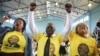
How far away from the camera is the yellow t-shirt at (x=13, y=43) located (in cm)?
315

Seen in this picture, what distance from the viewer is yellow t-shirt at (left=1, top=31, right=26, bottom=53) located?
10.3 feet

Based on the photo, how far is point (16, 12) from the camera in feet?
74.1

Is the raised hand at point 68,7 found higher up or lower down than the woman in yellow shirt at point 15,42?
higher up

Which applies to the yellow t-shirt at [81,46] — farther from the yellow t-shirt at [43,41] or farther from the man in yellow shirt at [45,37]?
the yellow t-shirt at [43,41]

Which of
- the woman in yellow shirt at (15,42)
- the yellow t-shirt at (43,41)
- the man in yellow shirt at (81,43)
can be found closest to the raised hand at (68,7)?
the man in yellow shirt at (81,43)

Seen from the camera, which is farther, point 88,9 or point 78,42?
point 88,9

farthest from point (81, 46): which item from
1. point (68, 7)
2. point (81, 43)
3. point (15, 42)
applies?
point (15, 42)

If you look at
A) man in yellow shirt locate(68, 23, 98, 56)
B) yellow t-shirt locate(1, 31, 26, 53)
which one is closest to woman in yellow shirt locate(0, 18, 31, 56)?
yellow t-shirt locate(1, 31, 26, 53)

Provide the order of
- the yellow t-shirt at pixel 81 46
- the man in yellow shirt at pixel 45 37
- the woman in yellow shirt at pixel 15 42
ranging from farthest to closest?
the man in yellow shirt at pixel 45 37
the woman in yellow shirt at pixel 15 42
the yellow t-shirt at pixel 81 46

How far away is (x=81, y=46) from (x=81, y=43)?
4 cm

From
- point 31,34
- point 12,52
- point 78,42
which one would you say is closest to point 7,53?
point 12,52

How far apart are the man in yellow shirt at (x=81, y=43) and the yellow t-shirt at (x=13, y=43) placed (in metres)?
0.66

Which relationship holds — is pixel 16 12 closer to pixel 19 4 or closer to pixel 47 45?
pixel 19 4

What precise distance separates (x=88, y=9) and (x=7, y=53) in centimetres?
1648
